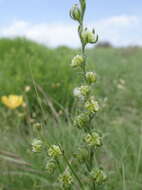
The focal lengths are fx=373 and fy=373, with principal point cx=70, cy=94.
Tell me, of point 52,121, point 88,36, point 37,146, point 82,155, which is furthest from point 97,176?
point 52,121

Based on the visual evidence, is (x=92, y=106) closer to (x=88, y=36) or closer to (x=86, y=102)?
(x=86, y=102)

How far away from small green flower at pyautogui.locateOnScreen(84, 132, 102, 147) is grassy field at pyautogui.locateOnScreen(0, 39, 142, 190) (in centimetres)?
14

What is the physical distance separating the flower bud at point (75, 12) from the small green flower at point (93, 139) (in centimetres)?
25

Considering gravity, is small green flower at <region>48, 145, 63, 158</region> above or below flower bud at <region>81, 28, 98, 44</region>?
below

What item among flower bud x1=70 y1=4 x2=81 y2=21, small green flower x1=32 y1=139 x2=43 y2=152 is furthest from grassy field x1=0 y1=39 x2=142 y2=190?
Result: flower bud x1=70 y1=4 x2=81 y2=21

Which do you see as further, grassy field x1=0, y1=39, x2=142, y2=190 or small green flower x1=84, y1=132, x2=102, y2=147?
grassy field x1=0, y1=39, x2=142, y2=190

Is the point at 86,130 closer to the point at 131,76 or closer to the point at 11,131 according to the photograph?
the point at 11,131

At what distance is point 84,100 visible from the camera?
83cm

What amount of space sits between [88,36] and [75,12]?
0.19ft

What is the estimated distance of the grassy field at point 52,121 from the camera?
1.78 meters

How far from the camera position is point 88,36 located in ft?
2.60

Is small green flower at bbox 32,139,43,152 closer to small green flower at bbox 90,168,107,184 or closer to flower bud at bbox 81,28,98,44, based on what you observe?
small green flower at bbox 90,168,107,184

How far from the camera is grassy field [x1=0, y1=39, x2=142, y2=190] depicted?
70.1 inches

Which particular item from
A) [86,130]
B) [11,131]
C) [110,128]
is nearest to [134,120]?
[110,128]
